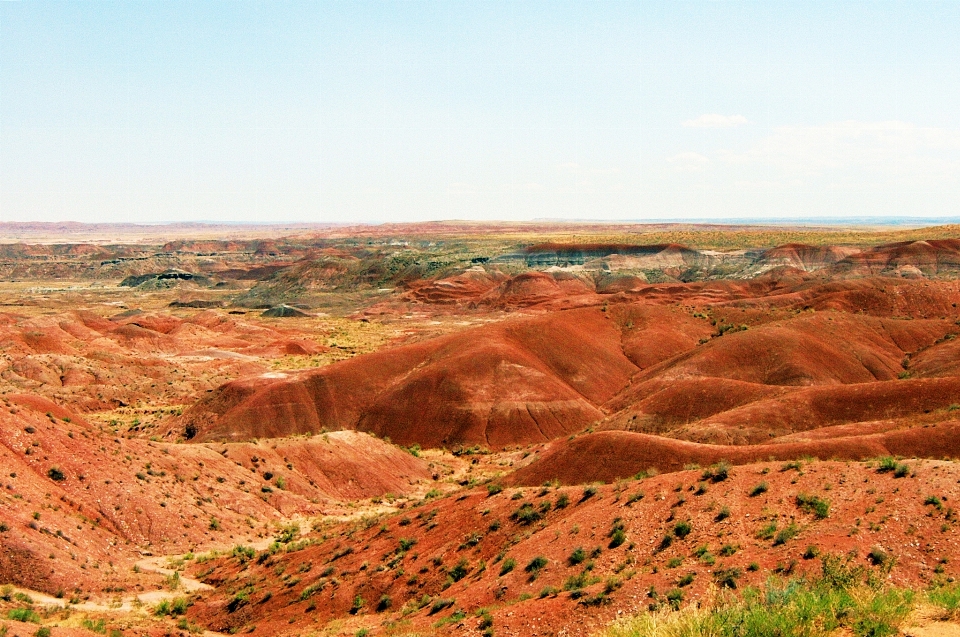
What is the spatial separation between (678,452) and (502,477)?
8.12m

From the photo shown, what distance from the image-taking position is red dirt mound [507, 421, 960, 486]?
2555 centimetres

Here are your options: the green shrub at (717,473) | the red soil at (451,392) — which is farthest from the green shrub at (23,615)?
the red soil at (451,392)

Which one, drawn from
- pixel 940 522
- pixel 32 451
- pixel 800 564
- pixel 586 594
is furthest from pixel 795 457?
pixel 32 451

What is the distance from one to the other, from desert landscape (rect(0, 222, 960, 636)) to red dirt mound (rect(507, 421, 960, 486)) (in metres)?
0.12

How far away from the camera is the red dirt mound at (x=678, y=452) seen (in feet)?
83.8

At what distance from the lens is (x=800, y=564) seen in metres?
15.2

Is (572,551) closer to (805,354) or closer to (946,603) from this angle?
(946,603)

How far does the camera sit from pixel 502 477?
32.5 meters

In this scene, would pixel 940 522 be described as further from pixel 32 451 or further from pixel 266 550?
pixel 32 451

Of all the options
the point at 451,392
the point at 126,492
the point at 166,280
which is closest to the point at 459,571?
the point at 126,492

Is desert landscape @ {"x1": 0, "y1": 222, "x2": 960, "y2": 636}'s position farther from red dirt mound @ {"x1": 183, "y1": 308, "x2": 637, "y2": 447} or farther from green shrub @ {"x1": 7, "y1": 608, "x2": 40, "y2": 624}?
red dirt mound @ {"x1": 183, "y1": 308, "x2": 637, "y2": 447}

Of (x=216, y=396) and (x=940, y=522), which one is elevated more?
(x=940, y=522)

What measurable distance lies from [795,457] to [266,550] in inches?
797

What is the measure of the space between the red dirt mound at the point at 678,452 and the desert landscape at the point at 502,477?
0.12 metres
